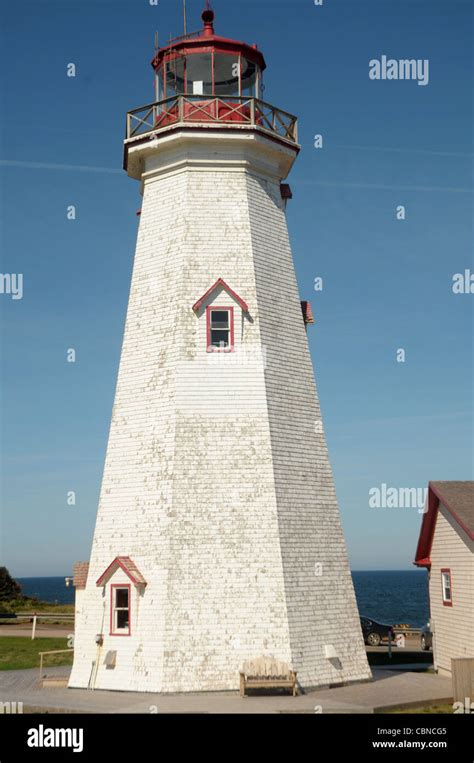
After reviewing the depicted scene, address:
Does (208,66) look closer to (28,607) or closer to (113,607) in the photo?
(113,607)

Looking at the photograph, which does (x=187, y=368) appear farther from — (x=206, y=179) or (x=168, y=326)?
(x=206, y=179)

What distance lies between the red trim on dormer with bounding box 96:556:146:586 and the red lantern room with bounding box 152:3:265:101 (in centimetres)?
1223

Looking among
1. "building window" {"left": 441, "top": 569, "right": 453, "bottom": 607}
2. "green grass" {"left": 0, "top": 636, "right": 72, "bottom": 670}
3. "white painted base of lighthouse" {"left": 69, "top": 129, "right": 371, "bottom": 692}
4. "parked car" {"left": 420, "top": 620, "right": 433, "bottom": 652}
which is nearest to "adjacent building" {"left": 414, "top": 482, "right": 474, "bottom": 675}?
"building window" {"left": 441, "top": 569, "right": 453, "bottom": 607}

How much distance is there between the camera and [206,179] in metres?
23.2

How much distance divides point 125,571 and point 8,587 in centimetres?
4243

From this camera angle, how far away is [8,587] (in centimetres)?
5994

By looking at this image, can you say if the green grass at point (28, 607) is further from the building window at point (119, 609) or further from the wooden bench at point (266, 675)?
the wooden bench at point (266, 675)

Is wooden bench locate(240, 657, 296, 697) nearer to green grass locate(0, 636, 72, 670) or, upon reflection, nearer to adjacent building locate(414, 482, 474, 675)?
adjacent building locate(414, 482, 474, 675)

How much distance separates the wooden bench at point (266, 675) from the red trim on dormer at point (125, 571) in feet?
10.4

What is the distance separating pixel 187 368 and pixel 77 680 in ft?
26.8

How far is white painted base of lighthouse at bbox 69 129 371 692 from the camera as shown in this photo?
20203 millimetres

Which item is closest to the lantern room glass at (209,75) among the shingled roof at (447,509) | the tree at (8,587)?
the shingled roof at (447,509)

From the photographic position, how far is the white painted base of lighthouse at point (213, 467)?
20203mm
